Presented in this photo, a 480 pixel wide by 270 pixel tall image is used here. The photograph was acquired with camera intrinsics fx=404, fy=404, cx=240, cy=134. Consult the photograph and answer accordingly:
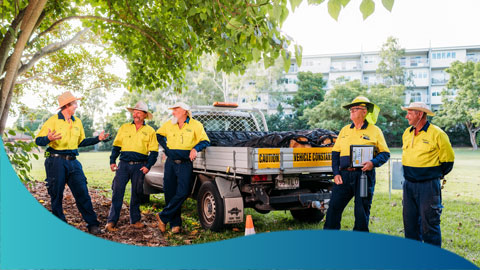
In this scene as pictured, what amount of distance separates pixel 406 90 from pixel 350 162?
7493 millimetres

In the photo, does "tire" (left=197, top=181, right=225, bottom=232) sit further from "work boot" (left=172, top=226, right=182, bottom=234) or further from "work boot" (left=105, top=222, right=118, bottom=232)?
"work boot" (left=105, top=222, right=118, bottom=232)

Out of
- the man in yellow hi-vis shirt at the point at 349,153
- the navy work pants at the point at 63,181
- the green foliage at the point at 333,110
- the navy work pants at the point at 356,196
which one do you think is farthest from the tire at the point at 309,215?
the green foliage at the point at 333,110

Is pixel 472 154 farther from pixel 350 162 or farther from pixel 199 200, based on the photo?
pixel 199 200

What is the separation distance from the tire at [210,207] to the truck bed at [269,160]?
0.30 metres

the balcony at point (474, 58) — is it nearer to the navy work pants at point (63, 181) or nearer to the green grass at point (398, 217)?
the green grass at point (398, 217)

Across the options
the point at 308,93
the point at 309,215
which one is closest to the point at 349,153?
the point at 309,215

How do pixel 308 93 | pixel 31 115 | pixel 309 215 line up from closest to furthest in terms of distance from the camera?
pixel 309 215, pixel 31 115, pixel 308 93

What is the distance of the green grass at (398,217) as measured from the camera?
553 cm

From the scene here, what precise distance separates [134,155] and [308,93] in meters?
10.3

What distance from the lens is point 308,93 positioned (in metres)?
15.0

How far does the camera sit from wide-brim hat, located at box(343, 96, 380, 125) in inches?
179

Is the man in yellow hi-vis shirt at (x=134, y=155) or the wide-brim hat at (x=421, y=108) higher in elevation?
the wide-brim hat at (x=421, y=108)

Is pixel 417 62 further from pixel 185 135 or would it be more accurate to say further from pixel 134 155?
pixel 134 155

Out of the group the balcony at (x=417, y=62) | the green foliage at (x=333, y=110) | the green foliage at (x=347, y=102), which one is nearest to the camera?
the green foliage at (x=347, y=102)
